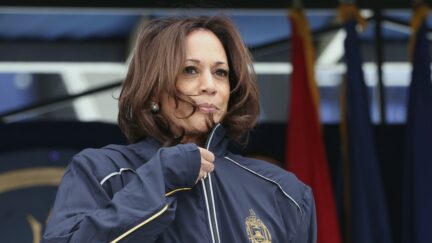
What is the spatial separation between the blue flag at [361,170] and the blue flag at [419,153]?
0.12 meters

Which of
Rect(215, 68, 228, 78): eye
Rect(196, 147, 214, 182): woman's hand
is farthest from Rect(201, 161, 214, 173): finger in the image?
Rect(215, 68, 228, 78): eye

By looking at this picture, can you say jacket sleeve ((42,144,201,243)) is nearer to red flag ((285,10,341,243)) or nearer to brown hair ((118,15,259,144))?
brown hair ((118,15,259,144))

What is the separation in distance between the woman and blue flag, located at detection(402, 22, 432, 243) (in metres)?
1.43

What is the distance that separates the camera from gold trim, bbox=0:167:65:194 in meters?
3.64

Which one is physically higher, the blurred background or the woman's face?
the woman's face

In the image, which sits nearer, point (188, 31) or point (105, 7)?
point (188, 31)

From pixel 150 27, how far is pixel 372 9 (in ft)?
6.52

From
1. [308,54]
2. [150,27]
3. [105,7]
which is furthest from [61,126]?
[150,27]

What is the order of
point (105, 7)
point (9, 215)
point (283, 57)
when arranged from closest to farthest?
point (9, 215) → point (105, 7) → point (283, 57)

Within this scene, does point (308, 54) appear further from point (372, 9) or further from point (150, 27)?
point (150, 27)

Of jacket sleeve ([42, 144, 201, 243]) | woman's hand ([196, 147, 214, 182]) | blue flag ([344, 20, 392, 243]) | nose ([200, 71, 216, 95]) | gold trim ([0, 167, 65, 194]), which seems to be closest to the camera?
jacket sleeve ([42, 144, 201, 243])

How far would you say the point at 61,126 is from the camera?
373 cm

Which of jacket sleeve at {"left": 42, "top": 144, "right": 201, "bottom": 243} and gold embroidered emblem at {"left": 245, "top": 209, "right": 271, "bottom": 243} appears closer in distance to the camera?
jacket sleeve at {"left": 42, "top": 144, "right": 201, "bottom": 243}

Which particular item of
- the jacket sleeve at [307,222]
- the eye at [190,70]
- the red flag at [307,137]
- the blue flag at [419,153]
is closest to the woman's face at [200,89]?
the eye at [190,70]
